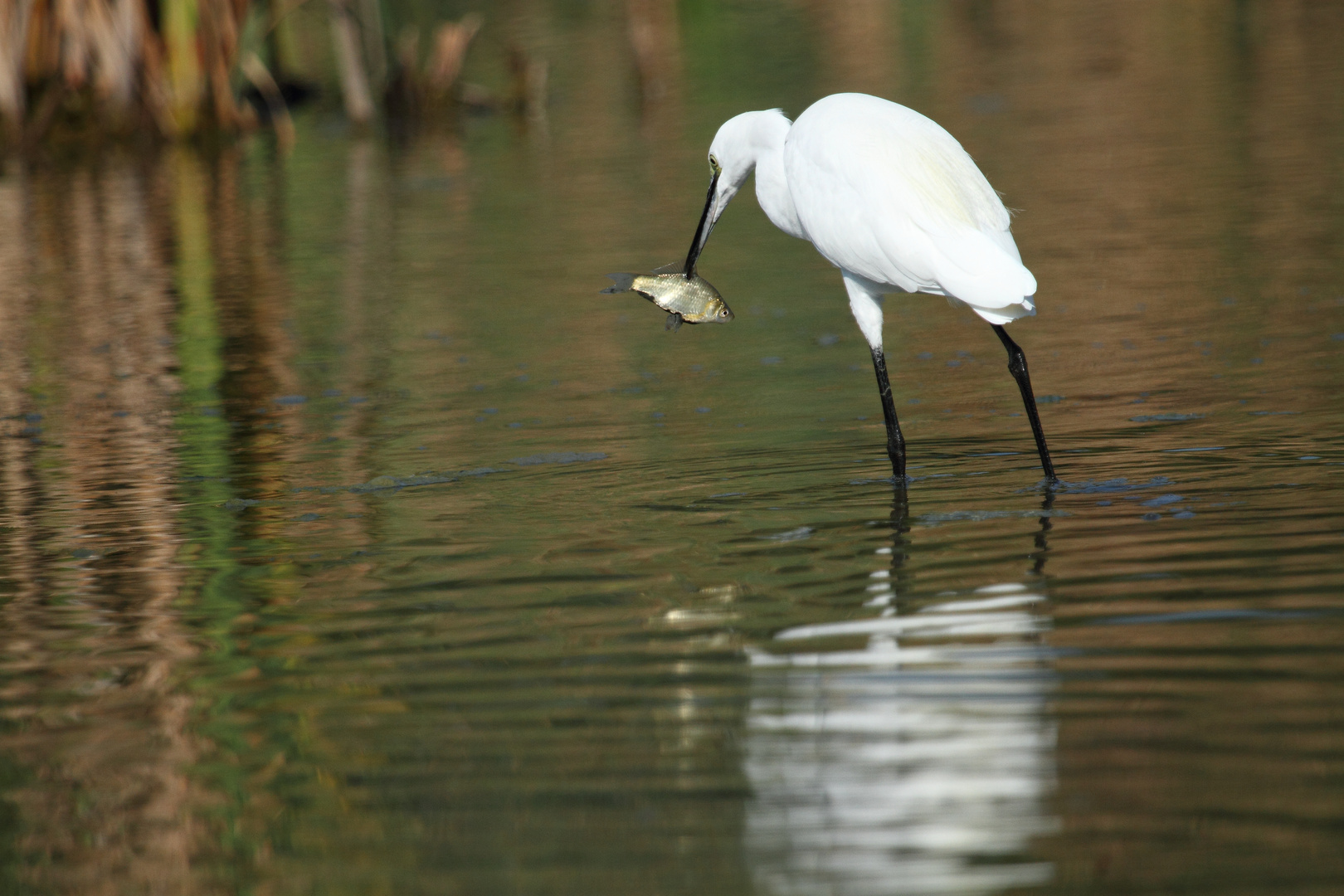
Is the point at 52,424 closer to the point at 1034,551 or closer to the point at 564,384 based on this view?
the point at 564,384

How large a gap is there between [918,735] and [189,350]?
7.59 m

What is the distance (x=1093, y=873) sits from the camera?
324 cm

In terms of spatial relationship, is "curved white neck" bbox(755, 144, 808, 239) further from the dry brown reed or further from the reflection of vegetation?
the dry brown reed

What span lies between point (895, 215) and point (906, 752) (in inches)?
118

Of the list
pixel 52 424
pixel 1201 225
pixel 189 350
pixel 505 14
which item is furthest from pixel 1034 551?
pixel 505 14

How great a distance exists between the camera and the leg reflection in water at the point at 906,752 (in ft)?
11.0

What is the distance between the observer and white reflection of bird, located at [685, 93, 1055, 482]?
6199mm

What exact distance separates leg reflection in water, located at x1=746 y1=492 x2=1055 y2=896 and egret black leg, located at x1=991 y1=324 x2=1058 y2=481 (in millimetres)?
1404

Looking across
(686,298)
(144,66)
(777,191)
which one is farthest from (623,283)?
(144,66)

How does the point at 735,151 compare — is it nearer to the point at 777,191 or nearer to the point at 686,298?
the point at 777,191

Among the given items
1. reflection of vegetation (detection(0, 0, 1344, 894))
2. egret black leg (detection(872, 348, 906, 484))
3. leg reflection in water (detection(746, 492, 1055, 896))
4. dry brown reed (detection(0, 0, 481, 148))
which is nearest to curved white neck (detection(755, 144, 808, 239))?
egret black leg (detection(872, 348, 906, 484))

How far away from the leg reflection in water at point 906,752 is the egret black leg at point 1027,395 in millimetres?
1404

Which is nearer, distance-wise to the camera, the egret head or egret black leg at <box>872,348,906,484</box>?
egret black leg at <box>872,348,906,484</box>

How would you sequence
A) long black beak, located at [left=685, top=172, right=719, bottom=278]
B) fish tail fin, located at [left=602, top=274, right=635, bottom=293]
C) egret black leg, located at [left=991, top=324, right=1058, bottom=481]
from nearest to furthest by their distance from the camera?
egret black leg, located at [left=991, top=324, right=1058, bottom=481]
fish tail fin, located at [left=602, top=274, right=635, bottom=293]
long black beak, located at [left=685, top=172, right=719, bottom=278]
